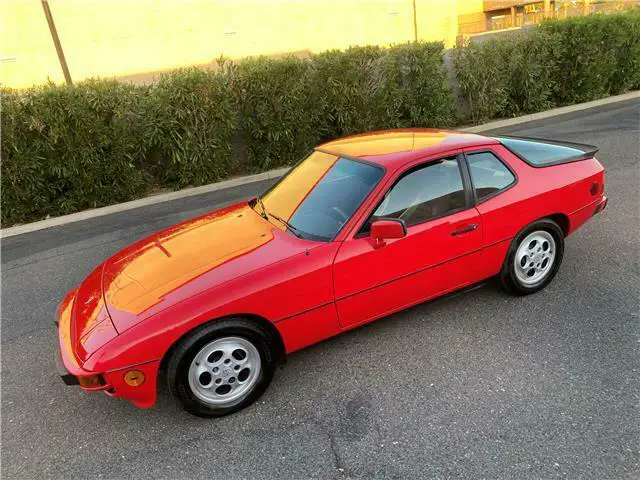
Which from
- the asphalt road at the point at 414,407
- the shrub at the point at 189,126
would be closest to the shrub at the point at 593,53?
the shrub at the point at 189,126

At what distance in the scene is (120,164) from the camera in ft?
27.4

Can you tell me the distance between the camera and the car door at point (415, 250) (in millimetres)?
3131

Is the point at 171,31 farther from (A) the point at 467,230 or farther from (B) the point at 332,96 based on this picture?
(A) the point at 467,230

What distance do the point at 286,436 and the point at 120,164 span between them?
6966mm

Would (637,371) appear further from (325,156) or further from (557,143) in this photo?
(325,156)

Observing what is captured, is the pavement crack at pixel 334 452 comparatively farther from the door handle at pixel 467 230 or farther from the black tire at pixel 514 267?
the black tire at pixel 514 267

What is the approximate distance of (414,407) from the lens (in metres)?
2.87

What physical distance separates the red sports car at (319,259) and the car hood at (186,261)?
0.04ft

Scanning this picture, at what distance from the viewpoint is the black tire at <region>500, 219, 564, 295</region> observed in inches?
147

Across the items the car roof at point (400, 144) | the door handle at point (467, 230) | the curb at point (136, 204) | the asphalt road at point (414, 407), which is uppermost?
the car roof at point (400, 144)

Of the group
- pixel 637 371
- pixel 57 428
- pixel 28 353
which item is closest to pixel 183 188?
pixel 28 353

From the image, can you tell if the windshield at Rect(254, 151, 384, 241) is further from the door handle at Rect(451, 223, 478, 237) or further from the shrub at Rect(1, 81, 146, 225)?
the shrub at Rect(1, 81, 146, 225)

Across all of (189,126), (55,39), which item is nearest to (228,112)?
(189,126)

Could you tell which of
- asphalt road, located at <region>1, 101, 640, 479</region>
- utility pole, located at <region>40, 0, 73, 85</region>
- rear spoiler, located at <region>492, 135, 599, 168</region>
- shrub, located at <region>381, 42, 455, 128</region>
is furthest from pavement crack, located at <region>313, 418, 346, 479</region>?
utility pole, located at <region>40, 0, 73, 85</region>
